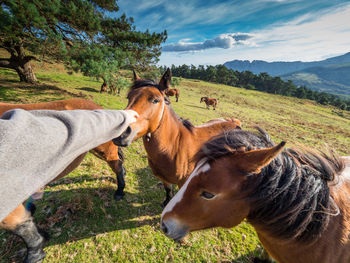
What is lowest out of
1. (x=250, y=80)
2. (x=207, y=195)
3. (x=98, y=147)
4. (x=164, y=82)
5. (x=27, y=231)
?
(x=250, y=80)

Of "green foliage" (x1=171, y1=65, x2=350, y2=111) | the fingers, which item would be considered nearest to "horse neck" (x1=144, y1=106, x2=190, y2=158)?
the fingers

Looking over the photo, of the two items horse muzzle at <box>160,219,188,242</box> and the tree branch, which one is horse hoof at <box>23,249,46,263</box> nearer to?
horse muzzle at <box>160,219,188,242</box>

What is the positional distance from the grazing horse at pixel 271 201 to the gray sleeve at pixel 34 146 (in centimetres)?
106

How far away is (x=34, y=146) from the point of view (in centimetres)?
86

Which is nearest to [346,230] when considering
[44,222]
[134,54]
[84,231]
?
[84,231]

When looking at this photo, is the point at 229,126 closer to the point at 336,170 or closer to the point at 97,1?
the point at 336,170

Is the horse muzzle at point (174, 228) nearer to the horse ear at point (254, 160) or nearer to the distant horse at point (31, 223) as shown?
the horse ear at point (254, 160)

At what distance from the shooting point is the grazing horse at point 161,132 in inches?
97.1

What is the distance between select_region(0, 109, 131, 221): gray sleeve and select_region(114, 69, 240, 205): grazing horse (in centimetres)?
118

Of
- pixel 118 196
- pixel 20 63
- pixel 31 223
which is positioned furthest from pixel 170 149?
pixel 20 63

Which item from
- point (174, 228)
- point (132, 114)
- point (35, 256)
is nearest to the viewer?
point (174, 228)

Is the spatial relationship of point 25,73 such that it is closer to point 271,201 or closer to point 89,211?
point 89,211

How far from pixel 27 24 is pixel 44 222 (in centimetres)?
879

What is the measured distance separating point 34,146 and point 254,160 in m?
1.57
